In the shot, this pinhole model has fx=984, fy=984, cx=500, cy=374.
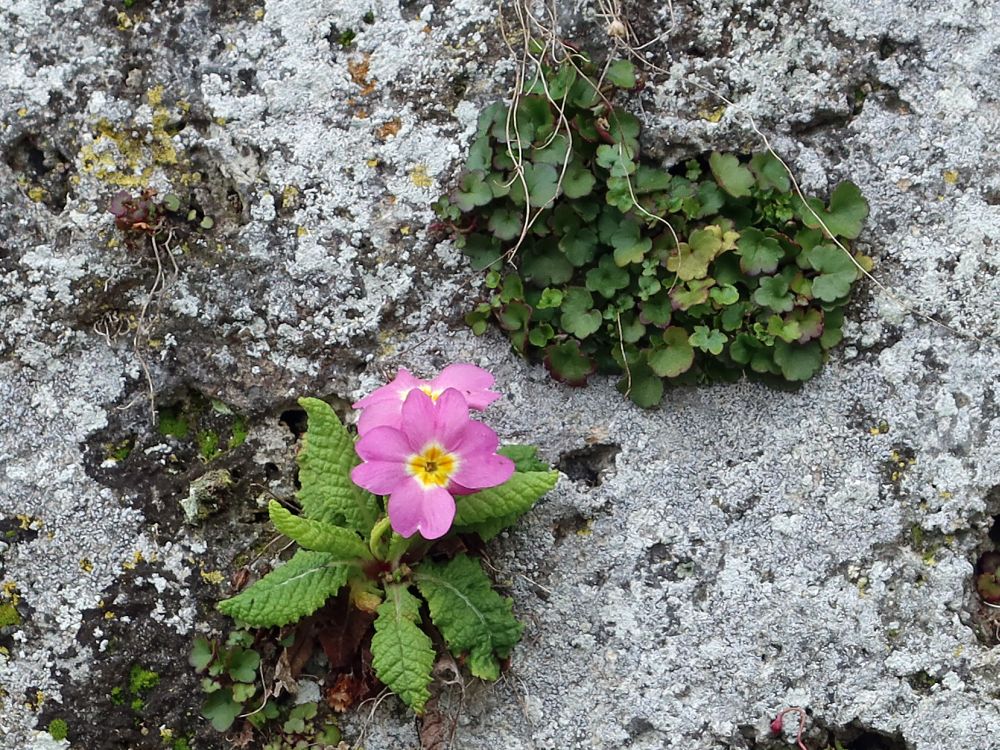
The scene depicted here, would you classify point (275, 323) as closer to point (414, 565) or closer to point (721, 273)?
point (414, 565)

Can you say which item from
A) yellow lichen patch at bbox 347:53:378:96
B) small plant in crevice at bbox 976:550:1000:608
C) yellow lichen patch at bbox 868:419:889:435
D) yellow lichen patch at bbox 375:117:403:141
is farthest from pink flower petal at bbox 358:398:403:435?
small plant in crevice at bbox 976:550:1000:608

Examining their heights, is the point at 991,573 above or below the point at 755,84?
below

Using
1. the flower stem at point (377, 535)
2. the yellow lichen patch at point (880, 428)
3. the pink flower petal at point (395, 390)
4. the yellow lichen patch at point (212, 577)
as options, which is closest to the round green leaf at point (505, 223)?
the pink flower petal at point (395, 390)

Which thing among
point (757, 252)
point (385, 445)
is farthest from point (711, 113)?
point (385, 445)

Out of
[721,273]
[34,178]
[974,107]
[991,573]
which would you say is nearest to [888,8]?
[974,107]

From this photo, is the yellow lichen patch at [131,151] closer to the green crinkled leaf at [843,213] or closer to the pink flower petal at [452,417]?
the pink flower petal at [452,417]

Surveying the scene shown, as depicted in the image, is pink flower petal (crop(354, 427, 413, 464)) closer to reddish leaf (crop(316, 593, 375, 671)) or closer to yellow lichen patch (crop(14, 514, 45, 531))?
reddish leaf (crop(316, 593, 375, 671))
